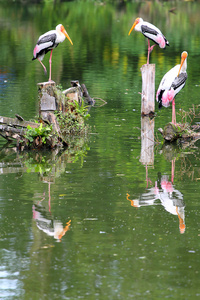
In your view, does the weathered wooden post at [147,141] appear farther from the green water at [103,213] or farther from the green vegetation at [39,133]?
the green vegetation at [39,133]

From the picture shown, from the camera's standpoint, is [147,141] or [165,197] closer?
[165,197]

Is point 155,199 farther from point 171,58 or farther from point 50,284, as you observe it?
point 171,58

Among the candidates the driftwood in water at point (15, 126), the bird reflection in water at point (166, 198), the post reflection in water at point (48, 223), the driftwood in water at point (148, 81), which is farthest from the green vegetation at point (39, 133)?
the driftwood in water at point (148, 81)

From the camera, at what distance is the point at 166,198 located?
9312 mm

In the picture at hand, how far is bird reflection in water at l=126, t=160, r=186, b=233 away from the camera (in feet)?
28.6

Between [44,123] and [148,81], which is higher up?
[148,81]

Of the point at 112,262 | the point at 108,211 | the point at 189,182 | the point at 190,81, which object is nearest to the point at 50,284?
the point at 112,262

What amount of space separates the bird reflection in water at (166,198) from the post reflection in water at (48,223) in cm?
117

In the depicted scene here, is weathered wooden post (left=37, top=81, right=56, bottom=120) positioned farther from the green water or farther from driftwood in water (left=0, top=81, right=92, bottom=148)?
the green water

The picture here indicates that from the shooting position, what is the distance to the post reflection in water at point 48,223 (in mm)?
7797

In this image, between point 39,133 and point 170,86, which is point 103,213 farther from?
point 170,86

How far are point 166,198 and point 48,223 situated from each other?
189 centimetres

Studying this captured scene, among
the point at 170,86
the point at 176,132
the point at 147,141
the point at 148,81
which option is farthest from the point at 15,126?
the point at 148,81

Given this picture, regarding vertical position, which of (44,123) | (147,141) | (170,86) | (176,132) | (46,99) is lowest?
(147,141)
